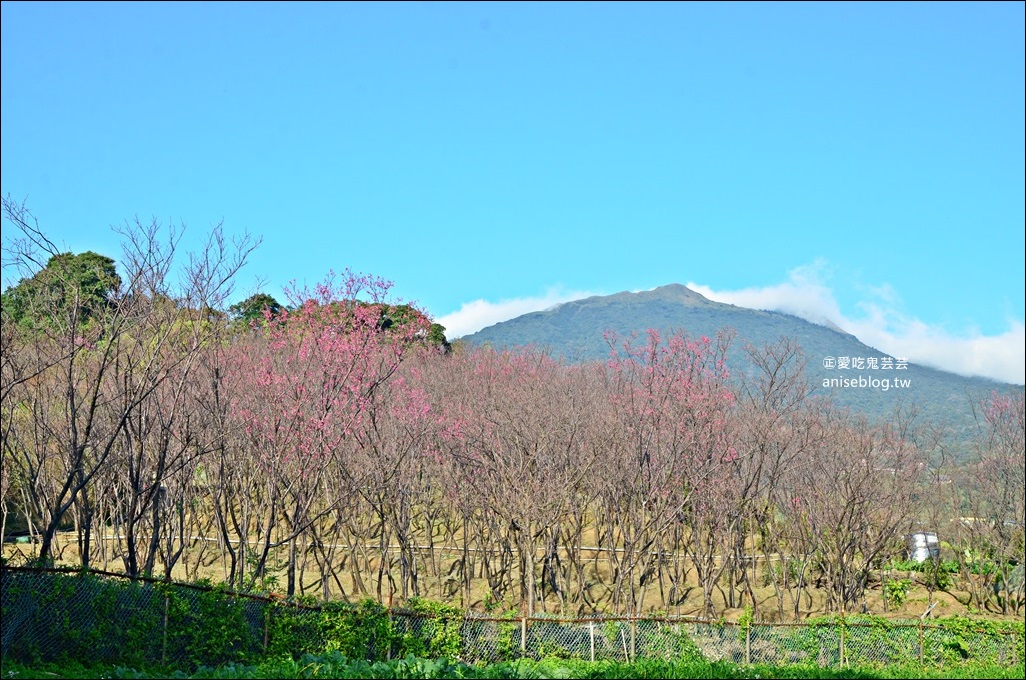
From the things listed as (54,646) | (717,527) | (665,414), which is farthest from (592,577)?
(54,646)

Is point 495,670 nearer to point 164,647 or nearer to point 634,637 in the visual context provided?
point 634,637

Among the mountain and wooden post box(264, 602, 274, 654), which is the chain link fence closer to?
wooden post box(264, 602, 274, 654)

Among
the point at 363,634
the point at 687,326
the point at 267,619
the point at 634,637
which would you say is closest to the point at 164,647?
the point at 267,619

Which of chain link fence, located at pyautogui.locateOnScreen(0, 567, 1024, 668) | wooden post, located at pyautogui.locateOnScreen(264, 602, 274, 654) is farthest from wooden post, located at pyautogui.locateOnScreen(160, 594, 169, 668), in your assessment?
wooden post, located at pyautogui.locateOnScreen(264, 602, 274, 654)

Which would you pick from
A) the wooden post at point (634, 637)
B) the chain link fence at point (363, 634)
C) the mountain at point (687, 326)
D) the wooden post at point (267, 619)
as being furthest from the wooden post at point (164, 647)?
the mountain at point (687, 326)

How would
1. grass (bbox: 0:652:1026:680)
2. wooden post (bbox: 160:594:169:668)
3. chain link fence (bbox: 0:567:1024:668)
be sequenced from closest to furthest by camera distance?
1. grass (bbox: 0:652:1026:680)
2. chain link fence (bbox: 0:567:1024:668)
3. wooden post (bbox: 160:594:169:668)

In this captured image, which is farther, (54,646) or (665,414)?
(665,414)

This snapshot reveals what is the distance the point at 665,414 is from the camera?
18.3 metres

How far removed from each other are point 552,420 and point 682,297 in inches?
5296

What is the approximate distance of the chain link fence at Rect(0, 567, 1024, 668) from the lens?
29.7 feet

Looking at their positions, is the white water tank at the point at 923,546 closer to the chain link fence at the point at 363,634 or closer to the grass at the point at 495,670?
the chain link fence at the point at 363,634

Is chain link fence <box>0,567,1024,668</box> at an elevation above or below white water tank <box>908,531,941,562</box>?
below

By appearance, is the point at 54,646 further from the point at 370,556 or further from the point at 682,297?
the point at 682,297

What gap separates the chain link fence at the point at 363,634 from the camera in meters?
9.04
